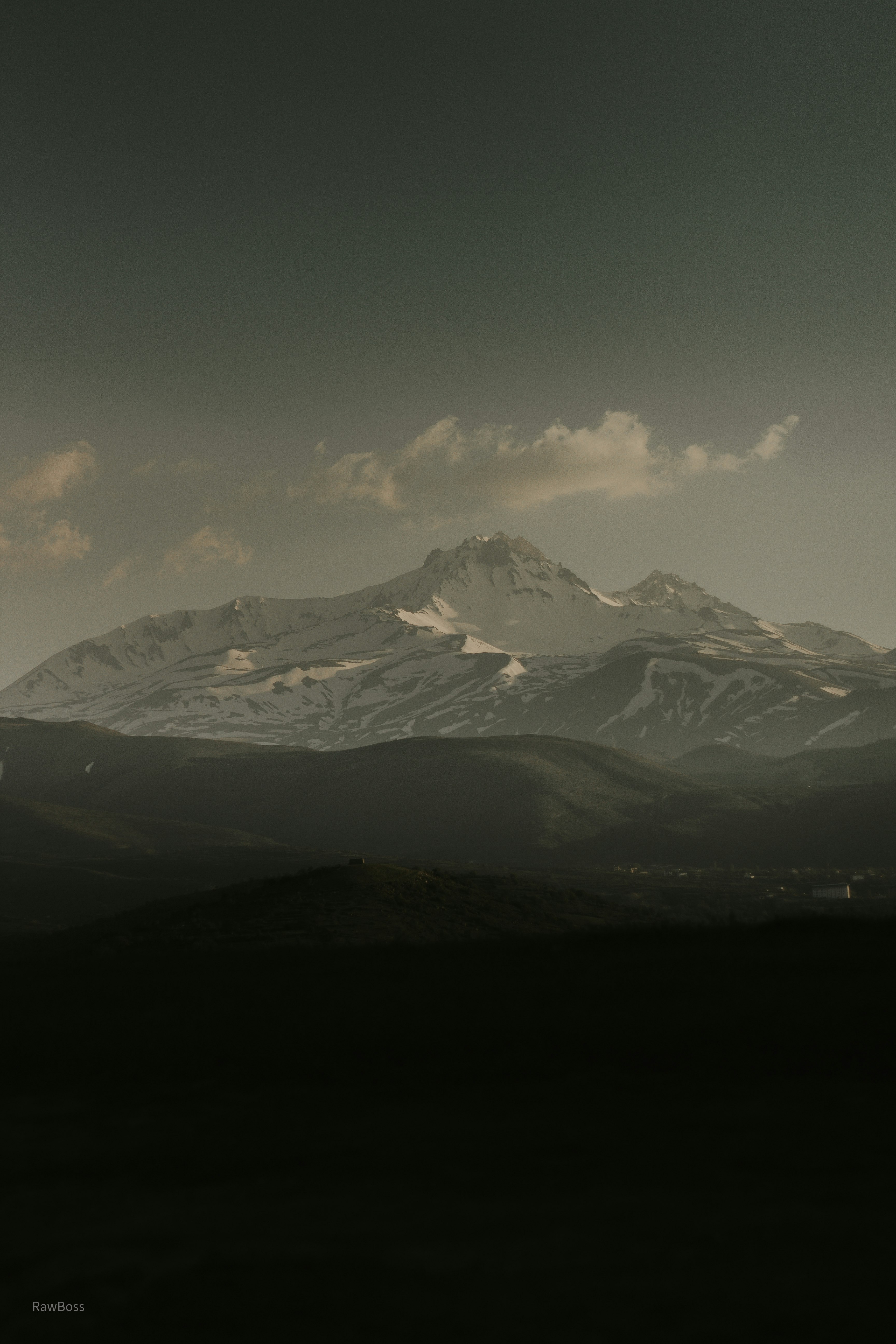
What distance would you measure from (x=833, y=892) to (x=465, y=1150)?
119800 mm

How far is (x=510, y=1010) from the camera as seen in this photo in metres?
20.5

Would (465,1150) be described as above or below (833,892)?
above

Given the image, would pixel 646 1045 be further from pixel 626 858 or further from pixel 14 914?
pixel 626 858

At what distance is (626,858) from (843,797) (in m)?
50.0

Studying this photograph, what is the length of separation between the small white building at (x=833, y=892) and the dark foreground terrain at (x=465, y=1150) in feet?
322

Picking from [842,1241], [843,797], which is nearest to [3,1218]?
[842,1241]

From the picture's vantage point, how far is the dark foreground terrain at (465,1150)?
343 inches

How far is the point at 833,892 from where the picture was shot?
394 ft

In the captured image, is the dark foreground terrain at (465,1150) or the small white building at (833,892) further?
the small white building at (833,892)

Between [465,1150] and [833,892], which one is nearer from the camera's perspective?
[465,1150]

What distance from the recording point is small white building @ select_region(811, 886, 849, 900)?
384 ft

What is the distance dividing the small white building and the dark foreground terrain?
9823 cm

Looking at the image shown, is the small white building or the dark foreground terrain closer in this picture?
the dark foreground terrain

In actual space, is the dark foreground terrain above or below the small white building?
above
